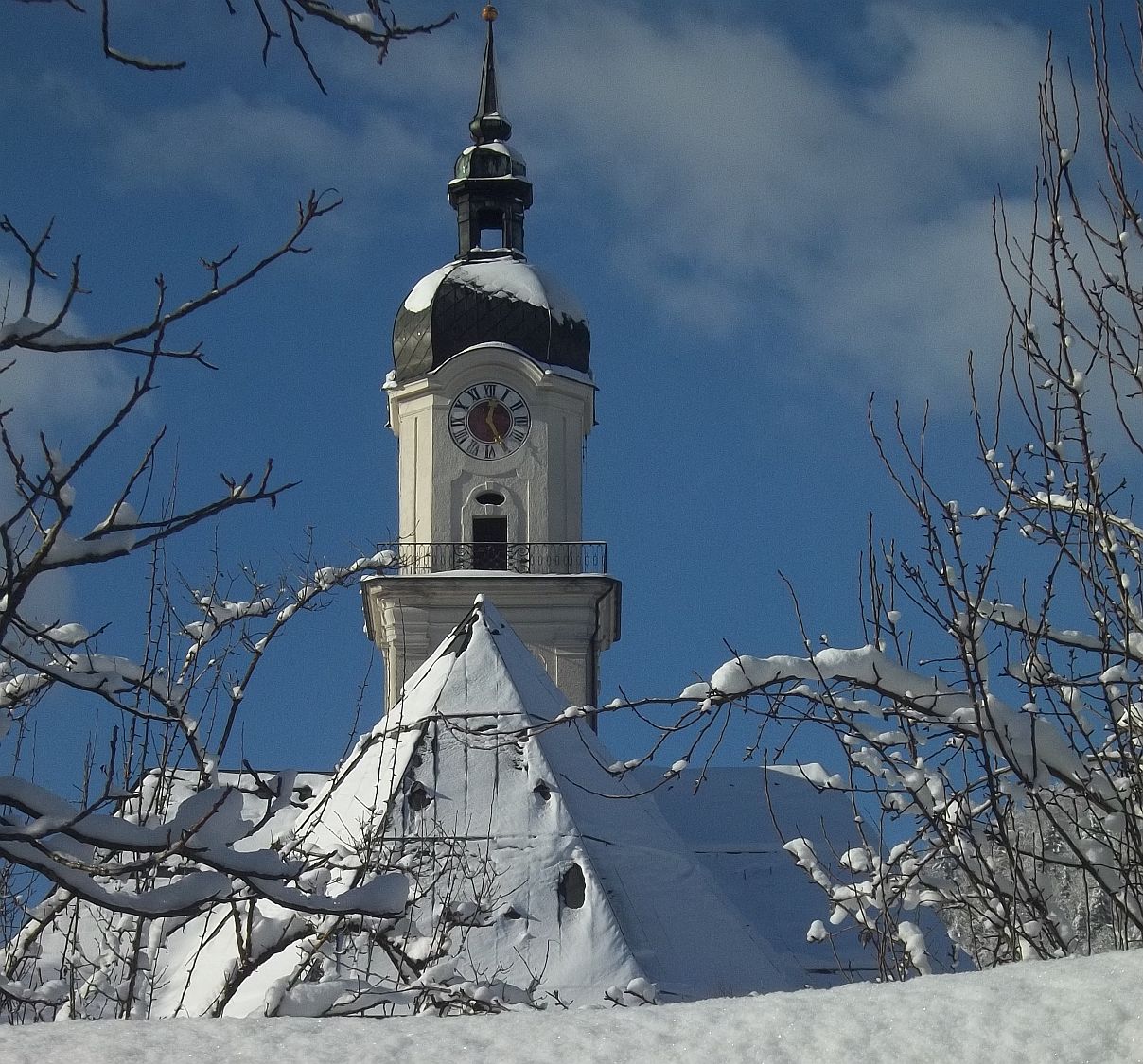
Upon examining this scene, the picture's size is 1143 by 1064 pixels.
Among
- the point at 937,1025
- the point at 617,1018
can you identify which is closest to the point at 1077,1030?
the point at 937,1025

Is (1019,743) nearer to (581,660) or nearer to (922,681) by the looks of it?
(922,681)

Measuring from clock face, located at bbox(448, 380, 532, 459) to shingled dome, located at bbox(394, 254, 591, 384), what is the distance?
98 centimetres

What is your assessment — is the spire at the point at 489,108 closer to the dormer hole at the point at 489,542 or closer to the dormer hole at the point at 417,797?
the dormer hole at the point at 489,542

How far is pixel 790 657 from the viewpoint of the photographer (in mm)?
6172

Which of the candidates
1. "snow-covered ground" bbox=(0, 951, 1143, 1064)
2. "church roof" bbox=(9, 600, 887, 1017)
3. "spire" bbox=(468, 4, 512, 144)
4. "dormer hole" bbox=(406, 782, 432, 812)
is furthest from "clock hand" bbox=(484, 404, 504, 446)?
"snow-covered ground" bbox=(0, 951, 1143, 1064)

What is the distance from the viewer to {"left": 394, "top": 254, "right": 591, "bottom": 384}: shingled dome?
37469 millimetres

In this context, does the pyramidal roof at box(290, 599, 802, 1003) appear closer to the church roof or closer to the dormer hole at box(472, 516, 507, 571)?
the church roof

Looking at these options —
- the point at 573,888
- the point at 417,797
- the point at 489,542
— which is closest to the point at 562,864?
the point at 573,888

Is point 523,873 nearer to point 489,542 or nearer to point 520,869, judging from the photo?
point 520,869

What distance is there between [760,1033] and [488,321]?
33764 millimetres

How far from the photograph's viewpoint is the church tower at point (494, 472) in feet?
113

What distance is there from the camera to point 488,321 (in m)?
37.8

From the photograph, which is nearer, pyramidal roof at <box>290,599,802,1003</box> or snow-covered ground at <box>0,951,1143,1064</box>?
snow-covered ground at <box>0,951,1143,1064</box>

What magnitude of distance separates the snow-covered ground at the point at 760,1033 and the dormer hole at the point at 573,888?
1388 cm
